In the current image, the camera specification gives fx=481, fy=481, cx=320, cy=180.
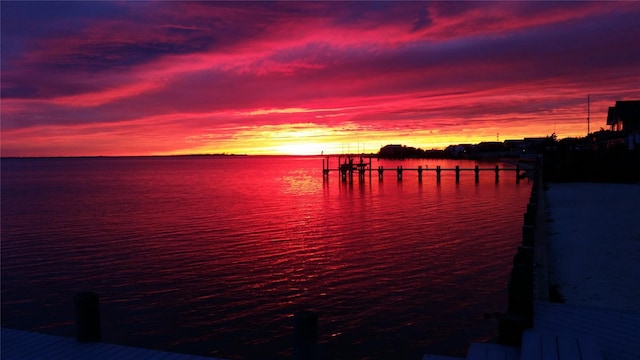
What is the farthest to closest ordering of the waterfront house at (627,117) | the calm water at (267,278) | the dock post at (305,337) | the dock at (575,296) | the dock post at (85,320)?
the waterfront house at (627,117) < the calm water at (267,278) < the dock post at (85,320) < the dock at (575,296) < the dock post at (305,337)

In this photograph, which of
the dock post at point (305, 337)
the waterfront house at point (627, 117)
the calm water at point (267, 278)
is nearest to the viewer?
the dock post at point (305, 337)

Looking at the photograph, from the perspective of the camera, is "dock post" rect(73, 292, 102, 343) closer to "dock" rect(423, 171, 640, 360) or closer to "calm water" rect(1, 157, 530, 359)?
"calm water" rect(1, 157, 530, 359)

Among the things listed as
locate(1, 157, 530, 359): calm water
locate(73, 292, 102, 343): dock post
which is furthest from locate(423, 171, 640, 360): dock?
locate(73, 292, 102, 343): dock post

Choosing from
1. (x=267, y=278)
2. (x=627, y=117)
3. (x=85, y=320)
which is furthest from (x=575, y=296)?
(x=627, y=117)

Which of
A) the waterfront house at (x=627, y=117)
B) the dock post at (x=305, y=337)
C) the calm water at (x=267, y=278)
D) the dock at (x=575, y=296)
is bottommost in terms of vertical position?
the calm water at (x=267, y=278)

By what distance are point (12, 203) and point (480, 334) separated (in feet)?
149

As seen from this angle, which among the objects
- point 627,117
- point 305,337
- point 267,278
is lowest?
point 267,278

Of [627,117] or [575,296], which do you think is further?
[627,117]

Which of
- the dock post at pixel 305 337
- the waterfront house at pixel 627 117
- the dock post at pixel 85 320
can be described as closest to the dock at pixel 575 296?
the dock post at pixel 305 337

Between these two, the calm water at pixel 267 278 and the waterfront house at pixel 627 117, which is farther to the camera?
the waterfront house at pixel 627 117

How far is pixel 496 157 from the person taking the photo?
169 metres

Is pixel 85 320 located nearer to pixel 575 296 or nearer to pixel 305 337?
pixel 305 337

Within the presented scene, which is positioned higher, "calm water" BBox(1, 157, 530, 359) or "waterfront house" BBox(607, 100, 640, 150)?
"waterfront house" BBox(607, 100, 640, 150)

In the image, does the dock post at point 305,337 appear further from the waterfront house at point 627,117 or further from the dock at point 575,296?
the waterfront house at point 627,117
